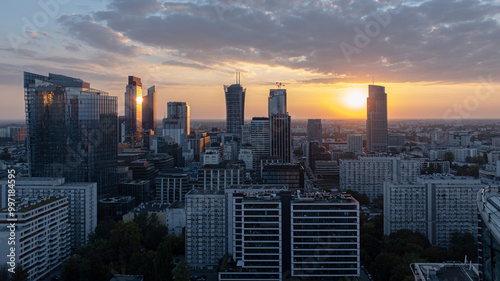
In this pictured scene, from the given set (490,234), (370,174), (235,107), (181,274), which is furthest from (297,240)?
(235,107)

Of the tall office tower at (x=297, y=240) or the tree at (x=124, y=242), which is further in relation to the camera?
the tree at (x=124, y=242)

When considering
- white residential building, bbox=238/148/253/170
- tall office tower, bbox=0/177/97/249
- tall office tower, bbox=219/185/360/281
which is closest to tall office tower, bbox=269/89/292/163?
white residential building, bbox=238/148/253/170

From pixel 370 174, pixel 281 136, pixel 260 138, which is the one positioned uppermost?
pixel 281 136

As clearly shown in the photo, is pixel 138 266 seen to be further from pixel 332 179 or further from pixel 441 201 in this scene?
Result: pixel 332 179

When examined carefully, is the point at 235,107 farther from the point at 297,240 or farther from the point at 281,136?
the point at 297,240

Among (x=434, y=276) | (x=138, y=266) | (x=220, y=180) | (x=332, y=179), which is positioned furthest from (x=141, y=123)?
(x=434, y=276)

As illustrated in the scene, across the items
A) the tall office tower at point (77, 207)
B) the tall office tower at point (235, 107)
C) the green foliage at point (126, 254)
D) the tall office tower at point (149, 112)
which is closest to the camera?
the green foliage at point (126, 254)

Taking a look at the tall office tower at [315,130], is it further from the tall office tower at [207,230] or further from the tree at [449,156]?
the tall office tower at [207,230]

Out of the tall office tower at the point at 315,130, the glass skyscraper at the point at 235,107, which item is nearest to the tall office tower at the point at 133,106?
the glass skyscraper at the point at 235,107
